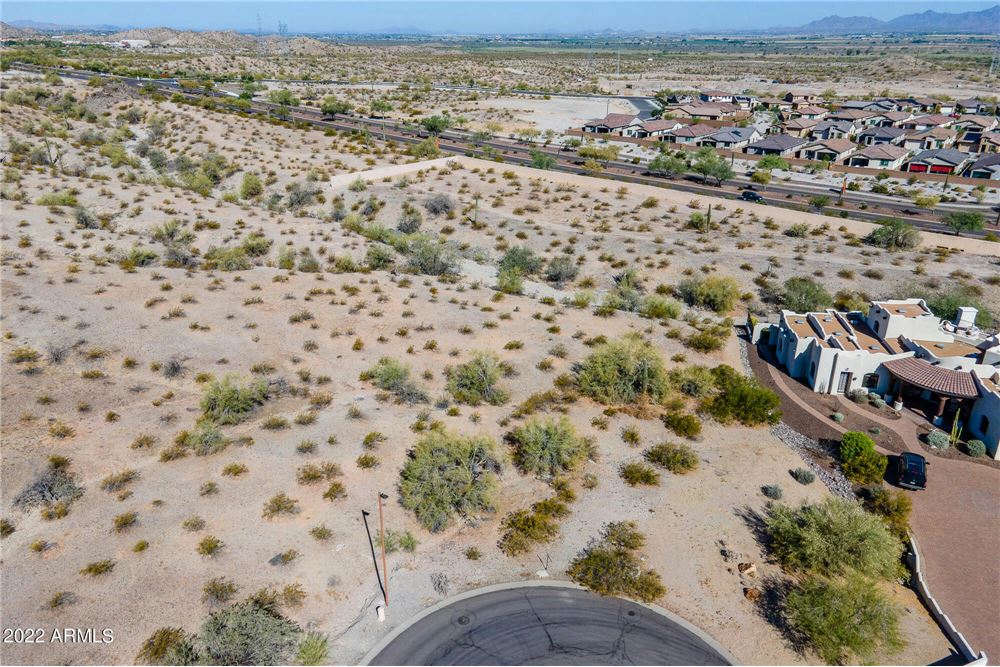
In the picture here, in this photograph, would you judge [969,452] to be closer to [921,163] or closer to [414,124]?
[921,163]

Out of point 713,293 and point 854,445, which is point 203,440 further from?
point 713,293

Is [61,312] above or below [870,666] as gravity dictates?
above

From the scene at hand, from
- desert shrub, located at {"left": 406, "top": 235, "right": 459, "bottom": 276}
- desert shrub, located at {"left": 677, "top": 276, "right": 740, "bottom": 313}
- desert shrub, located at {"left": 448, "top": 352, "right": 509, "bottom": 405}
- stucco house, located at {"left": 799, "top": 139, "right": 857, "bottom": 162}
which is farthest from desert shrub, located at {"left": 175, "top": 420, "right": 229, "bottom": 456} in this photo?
stucco house, located at {"left": 799, "top": 139, "right": 857, "bottom": 162}

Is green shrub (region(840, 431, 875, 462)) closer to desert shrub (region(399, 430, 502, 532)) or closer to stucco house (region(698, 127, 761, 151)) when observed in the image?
desert shrub (region(399, 430, 502, 532))

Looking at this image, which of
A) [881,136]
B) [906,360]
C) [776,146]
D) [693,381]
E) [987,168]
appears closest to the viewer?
[906,360]

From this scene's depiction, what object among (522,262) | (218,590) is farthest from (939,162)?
(218,590)

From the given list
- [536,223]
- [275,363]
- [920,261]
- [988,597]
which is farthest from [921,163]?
[275,363]
